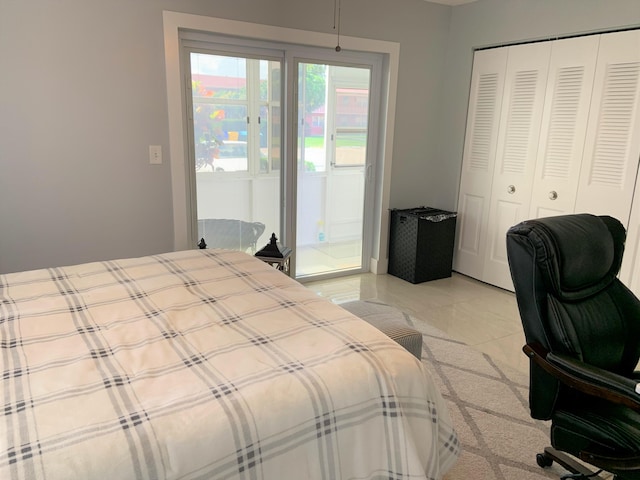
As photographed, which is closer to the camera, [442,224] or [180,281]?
[180,281]

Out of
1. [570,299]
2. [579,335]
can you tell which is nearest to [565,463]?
[579,335]

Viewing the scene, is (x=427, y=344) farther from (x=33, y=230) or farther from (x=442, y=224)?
(x=33, y=230)

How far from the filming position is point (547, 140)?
3.58 metres

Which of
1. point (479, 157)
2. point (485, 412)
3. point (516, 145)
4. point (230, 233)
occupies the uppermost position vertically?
point (516, 145)

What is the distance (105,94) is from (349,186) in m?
2.13

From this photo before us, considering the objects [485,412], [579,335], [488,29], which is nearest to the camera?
[579,335]

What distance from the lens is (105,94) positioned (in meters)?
2.92

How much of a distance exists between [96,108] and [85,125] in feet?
0.42

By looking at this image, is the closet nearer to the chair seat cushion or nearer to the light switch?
the chair seat cushion

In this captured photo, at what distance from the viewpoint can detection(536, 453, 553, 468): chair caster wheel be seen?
6.40 ft

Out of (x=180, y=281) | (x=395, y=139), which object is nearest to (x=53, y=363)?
(x=180, y=281)

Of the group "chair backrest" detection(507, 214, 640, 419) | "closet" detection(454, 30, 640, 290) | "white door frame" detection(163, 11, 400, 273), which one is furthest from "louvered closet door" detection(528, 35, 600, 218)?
"chair backrest" detection(507, 214, 640, 419)

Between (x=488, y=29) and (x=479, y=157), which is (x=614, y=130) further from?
(x=488, y=29)

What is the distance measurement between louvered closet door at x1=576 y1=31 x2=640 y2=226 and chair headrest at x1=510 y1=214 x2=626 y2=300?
58.1 inches
